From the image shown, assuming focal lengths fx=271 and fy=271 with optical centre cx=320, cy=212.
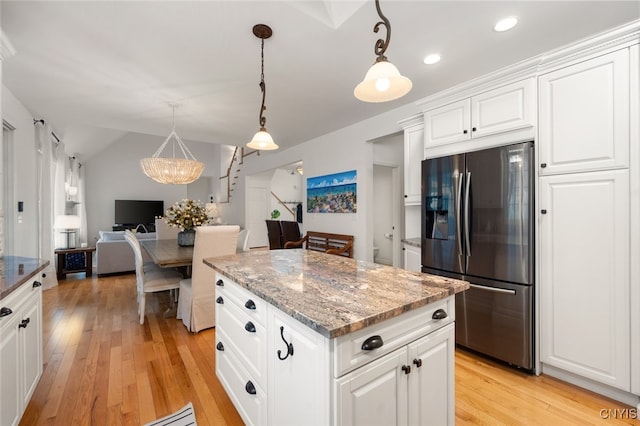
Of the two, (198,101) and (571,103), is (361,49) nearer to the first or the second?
(571,103)

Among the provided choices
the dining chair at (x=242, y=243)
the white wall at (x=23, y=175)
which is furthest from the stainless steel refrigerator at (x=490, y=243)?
the white wall at (x=23, y=175)

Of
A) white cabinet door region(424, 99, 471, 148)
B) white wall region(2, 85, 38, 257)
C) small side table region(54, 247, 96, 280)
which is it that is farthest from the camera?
small side table region(54, 247, 96, 280)

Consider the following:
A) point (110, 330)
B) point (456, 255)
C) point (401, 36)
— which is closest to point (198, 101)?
point (401, 36)

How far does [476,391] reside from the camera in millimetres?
1902

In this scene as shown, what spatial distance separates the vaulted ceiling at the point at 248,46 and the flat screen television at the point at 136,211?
16.1ft

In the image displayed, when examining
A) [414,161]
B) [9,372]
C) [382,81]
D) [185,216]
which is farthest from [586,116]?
[185,216]

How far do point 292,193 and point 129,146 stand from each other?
5.14 m

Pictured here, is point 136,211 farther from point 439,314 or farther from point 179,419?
point 439,314

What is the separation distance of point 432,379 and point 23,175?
199 inches

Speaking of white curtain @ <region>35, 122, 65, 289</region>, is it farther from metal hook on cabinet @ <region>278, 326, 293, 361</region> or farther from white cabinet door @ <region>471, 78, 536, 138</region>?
white cabinet door @ <region>471, 78, 536, 138</region>

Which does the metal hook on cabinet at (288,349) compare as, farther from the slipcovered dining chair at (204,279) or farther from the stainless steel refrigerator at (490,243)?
the stainless steel refrigerator at (490,243)

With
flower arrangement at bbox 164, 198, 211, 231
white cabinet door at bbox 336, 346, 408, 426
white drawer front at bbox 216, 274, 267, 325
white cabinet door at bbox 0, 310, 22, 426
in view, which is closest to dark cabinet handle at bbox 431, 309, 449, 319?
white cabinet door at bbox 336, 346, 408, 426

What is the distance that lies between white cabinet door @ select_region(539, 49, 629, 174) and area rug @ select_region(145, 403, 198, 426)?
294cm

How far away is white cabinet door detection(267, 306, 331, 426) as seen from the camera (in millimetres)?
903
